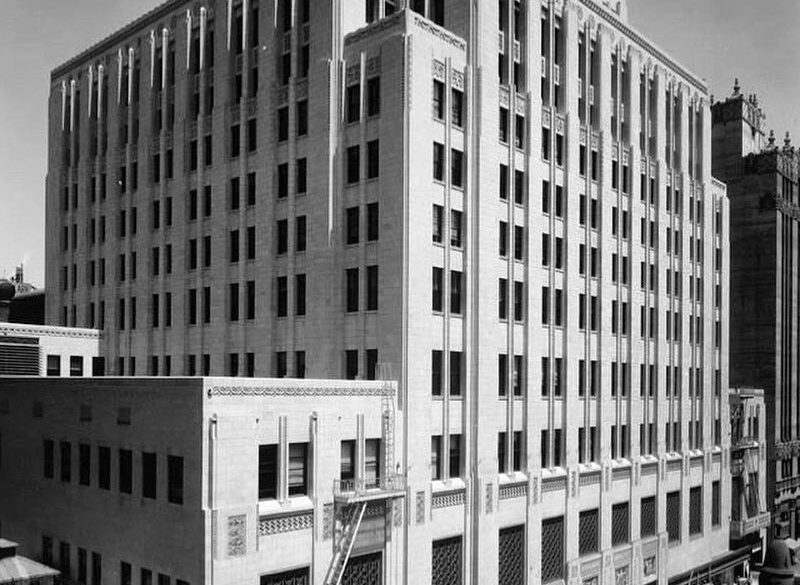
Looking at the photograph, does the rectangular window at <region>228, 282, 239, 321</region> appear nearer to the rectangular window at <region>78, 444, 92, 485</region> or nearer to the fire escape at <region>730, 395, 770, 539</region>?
the rectangular window at <region>78, 444, 92, 485</region>

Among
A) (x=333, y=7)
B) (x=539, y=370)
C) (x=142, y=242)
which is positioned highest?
(x=333, y=7)

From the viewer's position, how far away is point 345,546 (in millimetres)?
35062

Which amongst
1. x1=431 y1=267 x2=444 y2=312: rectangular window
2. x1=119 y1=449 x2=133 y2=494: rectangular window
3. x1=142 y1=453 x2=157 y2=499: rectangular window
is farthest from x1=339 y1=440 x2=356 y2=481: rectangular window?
x1=119 y1=449 x2=133 y2=494: rectangular window

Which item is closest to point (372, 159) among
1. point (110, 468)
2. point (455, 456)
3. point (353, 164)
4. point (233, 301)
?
point (353, 164)

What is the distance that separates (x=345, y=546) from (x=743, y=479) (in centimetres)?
5151

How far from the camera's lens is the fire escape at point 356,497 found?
34.6 meters

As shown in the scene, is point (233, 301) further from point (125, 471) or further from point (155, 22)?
point (155, 22)

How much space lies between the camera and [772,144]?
89062 mm

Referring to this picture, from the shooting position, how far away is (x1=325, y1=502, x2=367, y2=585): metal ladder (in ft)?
113

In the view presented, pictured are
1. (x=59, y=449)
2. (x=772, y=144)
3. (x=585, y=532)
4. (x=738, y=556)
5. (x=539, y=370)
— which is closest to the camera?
(x=59, y=449)

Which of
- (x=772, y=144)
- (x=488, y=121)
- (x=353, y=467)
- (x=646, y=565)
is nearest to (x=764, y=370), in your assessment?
(x=772, y=144)

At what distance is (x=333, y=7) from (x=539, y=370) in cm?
2399

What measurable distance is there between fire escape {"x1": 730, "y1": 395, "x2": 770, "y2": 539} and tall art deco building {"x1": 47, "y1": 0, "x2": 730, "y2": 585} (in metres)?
6.32

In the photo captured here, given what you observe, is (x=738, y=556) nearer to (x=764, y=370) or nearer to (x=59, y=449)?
(x=764, y=370)
